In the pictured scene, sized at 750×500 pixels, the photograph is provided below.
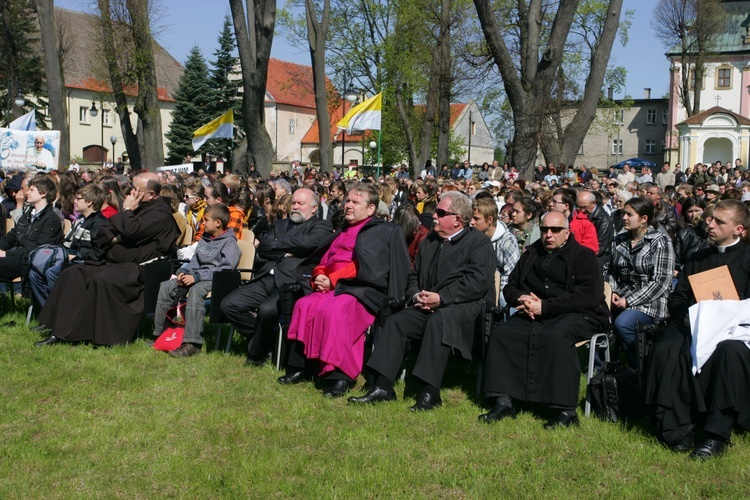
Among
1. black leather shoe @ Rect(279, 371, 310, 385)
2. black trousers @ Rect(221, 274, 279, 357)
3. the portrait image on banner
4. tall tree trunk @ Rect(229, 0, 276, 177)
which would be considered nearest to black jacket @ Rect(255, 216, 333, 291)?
black trousers @ Rect(221, 274, 279, 357)

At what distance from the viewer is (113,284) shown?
27.1ft

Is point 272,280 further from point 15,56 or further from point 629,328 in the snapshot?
point 15,56

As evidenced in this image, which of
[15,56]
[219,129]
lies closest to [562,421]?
[219,129]

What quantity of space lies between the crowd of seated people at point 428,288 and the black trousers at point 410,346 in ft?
0.03

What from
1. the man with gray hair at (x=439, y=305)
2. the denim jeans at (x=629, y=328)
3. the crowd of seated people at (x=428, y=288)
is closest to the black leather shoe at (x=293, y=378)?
the crowd of seated people at (x=428, y=288)

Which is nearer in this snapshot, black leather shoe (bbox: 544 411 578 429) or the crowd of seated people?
black leather shoe (bbox: 544 411 578 429)

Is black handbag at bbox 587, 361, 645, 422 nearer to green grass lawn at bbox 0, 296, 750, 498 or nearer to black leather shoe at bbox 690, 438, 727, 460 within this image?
green grass lawn at bbox 0, 296, 750, 498

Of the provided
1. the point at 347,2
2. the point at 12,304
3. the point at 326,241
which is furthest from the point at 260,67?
the point at 347,2

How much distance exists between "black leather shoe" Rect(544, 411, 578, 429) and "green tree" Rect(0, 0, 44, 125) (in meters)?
41.4

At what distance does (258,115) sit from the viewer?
1992cm

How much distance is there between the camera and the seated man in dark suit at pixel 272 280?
7.59 m

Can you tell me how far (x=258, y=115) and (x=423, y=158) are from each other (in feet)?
50.1

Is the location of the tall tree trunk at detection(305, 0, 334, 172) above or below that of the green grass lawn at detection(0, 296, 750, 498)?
above

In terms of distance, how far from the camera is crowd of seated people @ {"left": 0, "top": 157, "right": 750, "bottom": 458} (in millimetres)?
5926
